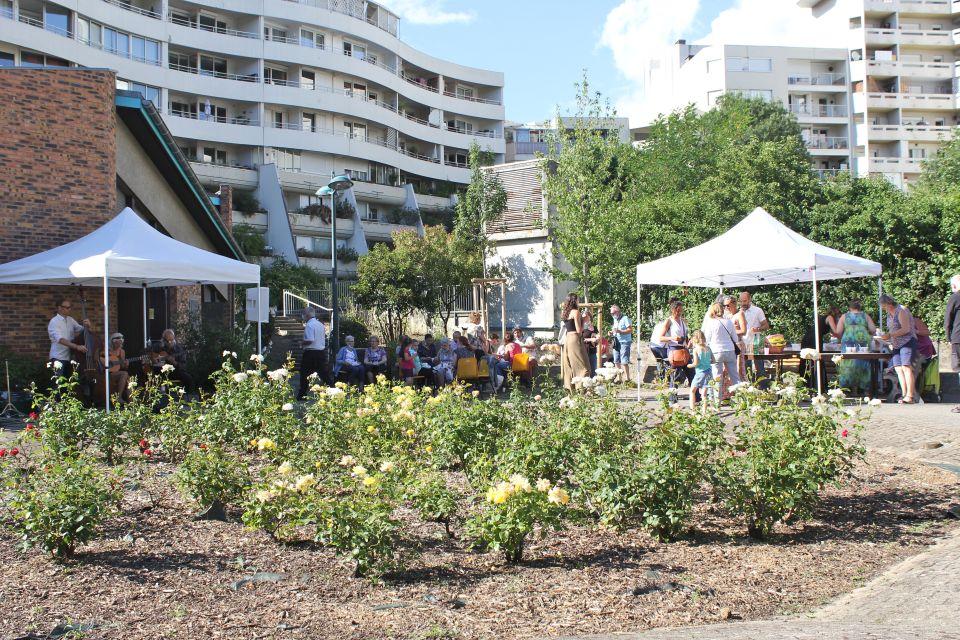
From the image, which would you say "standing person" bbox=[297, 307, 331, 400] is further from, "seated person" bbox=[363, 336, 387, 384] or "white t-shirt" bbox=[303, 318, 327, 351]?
"seated person" bbox=[363, 336, 387, 384]

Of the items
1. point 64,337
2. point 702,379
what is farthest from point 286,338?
point 702,379

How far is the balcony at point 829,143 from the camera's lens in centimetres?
6100

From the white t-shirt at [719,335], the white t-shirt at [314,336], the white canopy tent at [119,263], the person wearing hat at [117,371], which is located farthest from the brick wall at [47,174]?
the white t-shirt at [719,335]

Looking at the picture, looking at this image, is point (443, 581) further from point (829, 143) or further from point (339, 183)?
point (829, 143)

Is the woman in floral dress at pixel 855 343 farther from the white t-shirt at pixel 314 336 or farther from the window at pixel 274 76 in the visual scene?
the window at pixel 274 76

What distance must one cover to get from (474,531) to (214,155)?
4630 cm

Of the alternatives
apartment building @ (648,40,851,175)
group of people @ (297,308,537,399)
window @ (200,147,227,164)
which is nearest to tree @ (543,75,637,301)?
group of people @ (297,308,537,399)

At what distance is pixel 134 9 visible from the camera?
4284 cm

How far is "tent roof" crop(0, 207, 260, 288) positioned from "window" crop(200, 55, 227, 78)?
37.2 meters

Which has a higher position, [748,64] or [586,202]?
[748,64]

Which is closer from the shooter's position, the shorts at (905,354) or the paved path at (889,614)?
the paved path at (889,614)

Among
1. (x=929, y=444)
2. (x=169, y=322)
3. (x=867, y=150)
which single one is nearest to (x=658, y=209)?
(x=169, y=322)

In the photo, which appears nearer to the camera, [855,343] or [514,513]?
[514,513]

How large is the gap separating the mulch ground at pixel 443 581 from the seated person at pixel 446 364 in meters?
9.69
